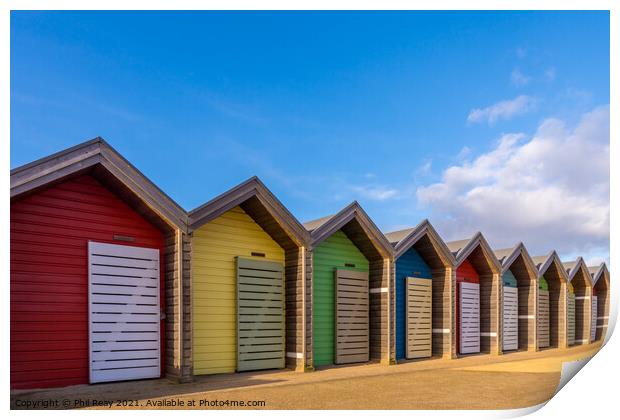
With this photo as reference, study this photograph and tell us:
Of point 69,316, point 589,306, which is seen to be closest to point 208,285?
point 69,316

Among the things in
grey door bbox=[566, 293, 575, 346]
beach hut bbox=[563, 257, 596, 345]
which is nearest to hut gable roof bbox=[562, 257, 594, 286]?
beach hut bbox=[563, 257, 596, 345]

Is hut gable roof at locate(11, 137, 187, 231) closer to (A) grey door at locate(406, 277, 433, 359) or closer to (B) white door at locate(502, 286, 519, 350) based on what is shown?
(A) grey door at locate(406, 277, 433, 359)

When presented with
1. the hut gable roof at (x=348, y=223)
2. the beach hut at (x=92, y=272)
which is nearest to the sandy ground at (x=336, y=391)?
the beach hut at (x=92, y=272)

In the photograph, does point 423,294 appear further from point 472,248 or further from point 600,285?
point 600,285

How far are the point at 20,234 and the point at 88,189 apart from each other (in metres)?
1.59

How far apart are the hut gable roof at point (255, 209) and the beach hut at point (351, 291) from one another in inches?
40.7

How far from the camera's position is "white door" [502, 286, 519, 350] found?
67.1ft

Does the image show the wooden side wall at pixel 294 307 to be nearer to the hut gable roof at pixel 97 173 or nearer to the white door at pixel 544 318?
the hut gable roof at pixel 97 173

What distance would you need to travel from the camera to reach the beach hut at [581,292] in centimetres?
2216

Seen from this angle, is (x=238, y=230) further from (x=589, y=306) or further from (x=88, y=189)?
(x=589, y=306)

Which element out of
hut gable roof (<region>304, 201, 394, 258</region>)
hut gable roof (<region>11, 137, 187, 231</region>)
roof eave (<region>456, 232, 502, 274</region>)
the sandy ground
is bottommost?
the sandy ground

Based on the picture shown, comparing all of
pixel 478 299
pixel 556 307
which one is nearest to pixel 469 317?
pixel 478 299

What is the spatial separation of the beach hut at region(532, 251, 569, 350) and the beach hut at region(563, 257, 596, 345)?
570 millimetres

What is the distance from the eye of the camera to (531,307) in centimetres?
2094
